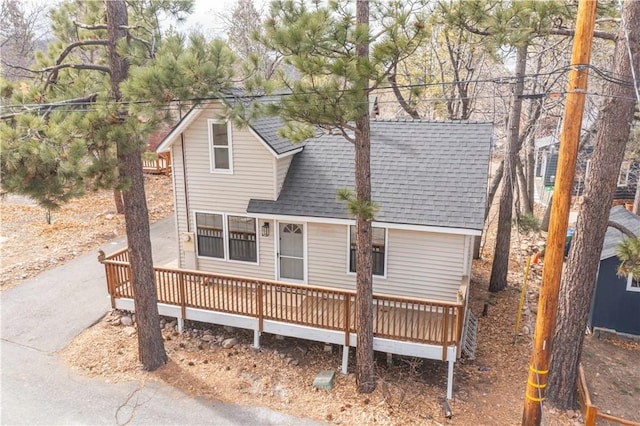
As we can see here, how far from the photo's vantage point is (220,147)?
32.7 ft

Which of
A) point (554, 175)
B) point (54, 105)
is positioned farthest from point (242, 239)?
point (554, 175)

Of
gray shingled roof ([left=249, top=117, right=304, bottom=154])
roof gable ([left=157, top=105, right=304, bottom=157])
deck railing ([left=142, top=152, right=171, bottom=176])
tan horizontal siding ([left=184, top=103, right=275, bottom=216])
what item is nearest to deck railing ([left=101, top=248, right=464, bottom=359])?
tan horizontal siding ([left=184, top=103, right=275, bottom=216])

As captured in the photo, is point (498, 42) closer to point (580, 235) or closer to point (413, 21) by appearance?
→ point (413, 21)

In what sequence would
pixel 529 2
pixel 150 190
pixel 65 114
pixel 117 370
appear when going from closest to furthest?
pixel 529 2 → pixel 65 114 → pixel 117 370 → pixel 150 190

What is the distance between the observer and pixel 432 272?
8977mm

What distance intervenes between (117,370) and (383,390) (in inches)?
192

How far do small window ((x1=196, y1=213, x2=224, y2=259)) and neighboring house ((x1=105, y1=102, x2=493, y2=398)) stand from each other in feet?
0.09

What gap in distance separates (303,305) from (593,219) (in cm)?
532

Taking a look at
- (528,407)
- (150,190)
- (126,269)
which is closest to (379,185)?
(528,407)

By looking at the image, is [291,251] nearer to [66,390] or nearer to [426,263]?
[426,263]

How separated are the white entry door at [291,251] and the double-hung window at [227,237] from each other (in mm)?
612

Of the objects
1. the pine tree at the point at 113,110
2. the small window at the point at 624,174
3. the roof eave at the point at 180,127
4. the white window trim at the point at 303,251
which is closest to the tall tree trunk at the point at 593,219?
the white window trim at the point at 303,251

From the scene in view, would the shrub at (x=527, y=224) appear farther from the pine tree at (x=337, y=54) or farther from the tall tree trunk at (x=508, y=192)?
the pine tree at (x=337, y=54)

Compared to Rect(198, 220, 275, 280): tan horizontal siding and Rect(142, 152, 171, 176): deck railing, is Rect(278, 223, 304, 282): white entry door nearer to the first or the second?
→ Rect(198, 220, 275, 280): tan horizontal siding
